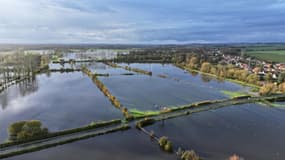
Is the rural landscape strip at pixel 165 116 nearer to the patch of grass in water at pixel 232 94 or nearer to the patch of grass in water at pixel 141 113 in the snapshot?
the patch of grass in water at pixel 141 113

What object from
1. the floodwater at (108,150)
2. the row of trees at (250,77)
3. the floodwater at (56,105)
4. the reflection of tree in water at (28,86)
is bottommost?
the floodwater at (108,150)

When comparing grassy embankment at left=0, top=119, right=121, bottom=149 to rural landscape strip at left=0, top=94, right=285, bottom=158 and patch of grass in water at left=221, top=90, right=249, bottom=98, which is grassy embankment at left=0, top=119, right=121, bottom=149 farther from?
patch of grass in water at left=221, top=90, right=249, bottom=98

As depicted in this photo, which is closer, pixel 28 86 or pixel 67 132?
pixel 67 132

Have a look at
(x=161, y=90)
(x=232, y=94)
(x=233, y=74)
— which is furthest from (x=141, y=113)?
(x=233, y=74)

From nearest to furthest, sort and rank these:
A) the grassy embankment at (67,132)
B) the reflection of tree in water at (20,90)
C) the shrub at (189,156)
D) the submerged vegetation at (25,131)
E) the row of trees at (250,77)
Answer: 1. the shrub at (189,156)
2. the grassy embankment at (67,132)
3. the submerged vegetation at (25,131)
4. the reflection of tree in water at (20,90)
5. the row of trees at (250,77)

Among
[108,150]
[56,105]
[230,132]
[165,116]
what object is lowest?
[108,150]

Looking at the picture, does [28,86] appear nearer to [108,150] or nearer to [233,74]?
[108,150]

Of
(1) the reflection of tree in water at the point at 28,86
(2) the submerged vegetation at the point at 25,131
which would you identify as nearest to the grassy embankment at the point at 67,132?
(2) the submerged vegetation at the point at 25,131

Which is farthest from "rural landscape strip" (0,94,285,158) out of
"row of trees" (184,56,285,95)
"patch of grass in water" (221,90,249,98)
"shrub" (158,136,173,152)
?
"shrub" (158,136,173,152)

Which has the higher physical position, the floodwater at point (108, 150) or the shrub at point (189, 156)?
the shrub at point (189, 156)

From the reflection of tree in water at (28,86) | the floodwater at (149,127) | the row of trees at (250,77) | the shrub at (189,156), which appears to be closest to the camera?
the shrub at (189,156)

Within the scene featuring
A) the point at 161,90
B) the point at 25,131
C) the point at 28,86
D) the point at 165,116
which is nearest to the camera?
the point at 25,131
